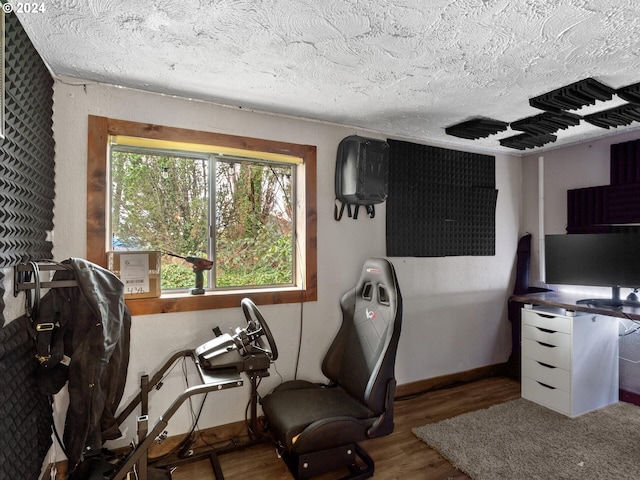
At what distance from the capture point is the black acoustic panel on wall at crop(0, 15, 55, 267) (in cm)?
140

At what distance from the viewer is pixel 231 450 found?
2322 millimetres

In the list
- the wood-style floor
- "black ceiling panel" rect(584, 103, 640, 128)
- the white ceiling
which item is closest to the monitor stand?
the wood-style floor

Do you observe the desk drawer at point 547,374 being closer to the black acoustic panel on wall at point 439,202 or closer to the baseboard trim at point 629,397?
the baseboard trim at point 629,397

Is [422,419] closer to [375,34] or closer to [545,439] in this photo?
[545,439]

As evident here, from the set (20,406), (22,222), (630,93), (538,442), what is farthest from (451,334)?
(22,222)

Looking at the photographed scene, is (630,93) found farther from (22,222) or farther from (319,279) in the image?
(22,222)

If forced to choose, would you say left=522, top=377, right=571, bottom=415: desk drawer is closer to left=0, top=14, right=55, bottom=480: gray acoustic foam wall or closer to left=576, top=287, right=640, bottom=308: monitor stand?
left=576, top=287, right=640, bottom=308: monitor stand

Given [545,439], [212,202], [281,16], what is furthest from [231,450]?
[281,16]

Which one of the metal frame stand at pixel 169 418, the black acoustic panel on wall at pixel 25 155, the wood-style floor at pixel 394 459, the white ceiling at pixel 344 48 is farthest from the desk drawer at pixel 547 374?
the black acoustic panel on wall at pixel 25 155

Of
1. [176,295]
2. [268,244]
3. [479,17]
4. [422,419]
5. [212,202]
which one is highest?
[479,17]

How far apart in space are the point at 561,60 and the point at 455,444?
8.04 feet

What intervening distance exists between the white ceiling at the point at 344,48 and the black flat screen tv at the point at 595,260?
129 centimetres

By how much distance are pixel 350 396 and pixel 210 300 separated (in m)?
1.16

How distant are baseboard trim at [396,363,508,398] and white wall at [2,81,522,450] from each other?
6 cm
